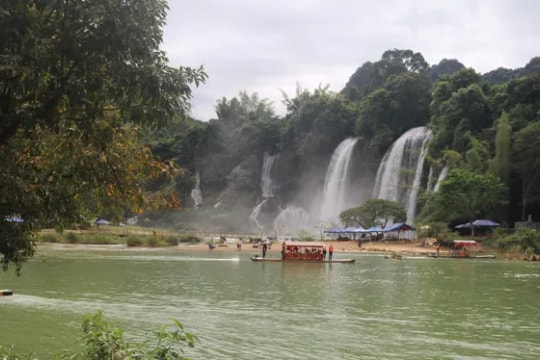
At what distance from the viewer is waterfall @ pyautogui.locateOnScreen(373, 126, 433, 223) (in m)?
64.3

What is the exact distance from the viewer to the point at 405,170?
6300 centimetres

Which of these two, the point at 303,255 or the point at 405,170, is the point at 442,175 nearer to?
the point at 405,170

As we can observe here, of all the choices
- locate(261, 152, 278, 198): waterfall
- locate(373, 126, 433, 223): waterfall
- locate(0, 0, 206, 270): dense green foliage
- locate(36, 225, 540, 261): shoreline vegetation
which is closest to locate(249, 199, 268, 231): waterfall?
locate(261, 152, 278, 198): waterfall

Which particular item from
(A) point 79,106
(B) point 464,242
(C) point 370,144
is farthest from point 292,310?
(C) point 370,144

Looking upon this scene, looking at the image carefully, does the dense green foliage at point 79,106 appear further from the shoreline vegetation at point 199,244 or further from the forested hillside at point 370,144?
the forested hillside at point 370,144

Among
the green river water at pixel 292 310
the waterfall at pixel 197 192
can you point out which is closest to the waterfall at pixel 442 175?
the green river water at pixel 292 310

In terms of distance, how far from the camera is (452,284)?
26391 mm

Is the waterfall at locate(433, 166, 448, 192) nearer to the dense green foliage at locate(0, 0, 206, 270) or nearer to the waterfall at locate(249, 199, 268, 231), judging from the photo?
the waterfall at locate(249, 199, 268, 231)

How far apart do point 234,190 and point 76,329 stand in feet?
260

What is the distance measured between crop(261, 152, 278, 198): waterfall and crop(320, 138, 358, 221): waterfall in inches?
578

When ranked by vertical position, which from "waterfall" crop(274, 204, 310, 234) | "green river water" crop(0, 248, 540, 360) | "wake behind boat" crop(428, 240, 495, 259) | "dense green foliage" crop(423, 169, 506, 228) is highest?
"dense green foliage" crop(423, 169, 506, 228)

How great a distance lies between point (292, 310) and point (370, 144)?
197 feet

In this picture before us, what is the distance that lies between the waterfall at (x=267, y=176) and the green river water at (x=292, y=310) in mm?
61697

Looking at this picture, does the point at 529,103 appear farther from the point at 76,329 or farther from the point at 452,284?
the point at 76,329
